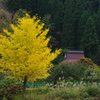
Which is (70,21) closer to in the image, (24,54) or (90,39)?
(90,39)

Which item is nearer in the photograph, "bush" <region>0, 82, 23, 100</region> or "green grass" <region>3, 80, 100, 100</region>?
"bush" <region>0, 82, 23, 100</region>

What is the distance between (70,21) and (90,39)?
6.44 m

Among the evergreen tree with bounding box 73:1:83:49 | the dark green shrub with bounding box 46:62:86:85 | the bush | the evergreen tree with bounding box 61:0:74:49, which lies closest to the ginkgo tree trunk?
the bush

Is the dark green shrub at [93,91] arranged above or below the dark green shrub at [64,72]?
below

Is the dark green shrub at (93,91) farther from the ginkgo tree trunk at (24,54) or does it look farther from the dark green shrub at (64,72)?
the dark green shrub at (64,72)

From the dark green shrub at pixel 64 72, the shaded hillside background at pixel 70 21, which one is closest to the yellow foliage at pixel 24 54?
the dark green shrub at pixel 64 72

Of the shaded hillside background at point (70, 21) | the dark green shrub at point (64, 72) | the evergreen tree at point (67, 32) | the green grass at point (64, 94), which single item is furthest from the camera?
the evergreen tree at point (67, 32)

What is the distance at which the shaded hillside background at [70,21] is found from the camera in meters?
33.3

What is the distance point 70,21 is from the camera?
36188 mm

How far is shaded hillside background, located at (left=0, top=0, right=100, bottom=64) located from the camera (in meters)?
33.3

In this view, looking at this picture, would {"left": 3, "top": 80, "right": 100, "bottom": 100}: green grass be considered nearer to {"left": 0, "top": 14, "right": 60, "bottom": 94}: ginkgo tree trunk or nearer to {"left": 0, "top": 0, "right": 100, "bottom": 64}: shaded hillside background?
{"left": 0, "top": 14, "right": 60, "bottom": 94}: ginkgo tree trunk

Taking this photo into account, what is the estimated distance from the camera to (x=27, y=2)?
37.2 meters

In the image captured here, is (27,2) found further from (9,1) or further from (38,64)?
(38,64)

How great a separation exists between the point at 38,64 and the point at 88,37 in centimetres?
2755
